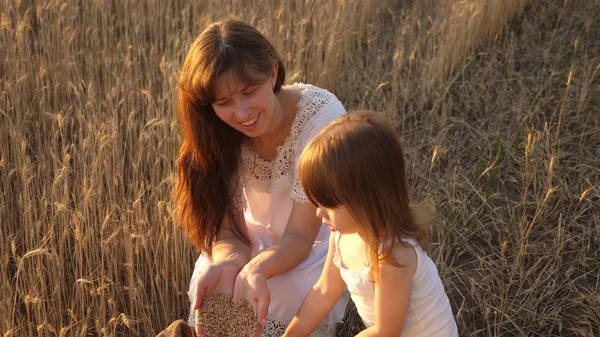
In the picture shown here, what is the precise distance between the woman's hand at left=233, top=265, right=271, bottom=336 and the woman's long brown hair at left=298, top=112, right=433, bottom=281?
14.0 inches

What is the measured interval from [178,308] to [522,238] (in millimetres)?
1264

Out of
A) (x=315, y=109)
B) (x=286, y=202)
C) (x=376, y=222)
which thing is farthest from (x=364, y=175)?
(x=286, y=202)

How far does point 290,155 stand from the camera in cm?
231

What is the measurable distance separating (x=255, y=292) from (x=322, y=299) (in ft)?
0.60

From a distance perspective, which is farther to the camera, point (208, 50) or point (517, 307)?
point (517, 307)

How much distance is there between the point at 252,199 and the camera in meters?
2.48

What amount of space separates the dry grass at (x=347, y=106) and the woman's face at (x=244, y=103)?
1.70 feet

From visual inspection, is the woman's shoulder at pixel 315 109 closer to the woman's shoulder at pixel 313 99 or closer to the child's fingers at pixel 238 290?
the woman's shoulder at pixel 313 99

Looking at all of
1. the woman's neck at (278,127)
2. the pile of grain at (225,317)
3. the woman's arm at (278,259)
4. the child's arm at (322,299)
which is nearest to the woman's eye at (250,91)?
the woman's neck at (278,127)

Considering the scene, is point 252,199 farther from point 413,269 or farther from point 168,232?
point 413,269

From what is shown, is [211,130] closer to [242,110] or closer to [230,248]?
[242,110]

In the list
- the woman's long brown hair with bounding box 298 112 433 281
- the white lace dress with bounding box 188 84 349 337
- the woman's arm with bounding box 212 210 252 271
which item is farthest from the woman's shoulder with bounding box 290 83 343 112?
the woman's long brown hair with bounding box 298 112 433 281

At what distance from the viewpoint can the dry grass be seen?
250 cm

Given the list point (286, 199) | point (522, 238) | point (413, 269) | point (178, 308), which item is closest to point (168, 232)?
point (178, 308)
